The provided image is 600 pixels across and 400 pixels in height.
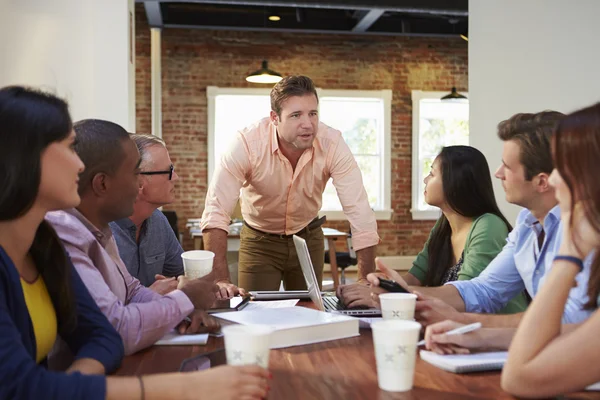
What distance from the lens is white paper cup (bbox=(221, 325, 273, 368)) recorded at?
42.7 inches

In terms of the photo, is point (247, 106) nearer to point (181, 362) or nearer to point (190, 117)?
point (190, 117)

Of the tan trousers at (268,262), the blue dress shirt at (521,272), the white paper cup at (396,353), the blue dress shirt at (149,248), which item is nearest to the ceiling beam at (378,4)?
the tan trousers at (268,262)

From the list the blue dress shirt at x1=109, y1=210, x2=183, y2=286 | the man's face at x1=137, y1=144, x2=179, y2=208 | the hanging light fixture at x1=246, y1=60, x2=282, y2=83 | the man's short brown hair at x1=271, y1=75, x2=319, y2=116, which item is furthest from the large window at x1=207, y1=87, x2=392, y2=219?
the man's face at x1=137, y1=144, x2=179, y2=208

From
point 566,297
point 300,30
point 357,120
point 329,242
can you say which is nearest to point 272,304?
point 566,297

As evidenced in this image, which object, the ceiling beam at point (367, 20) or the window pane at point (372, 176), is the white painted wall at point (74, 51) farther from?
the window pane at point (372, 176)

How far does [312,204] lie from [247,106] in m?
6.10

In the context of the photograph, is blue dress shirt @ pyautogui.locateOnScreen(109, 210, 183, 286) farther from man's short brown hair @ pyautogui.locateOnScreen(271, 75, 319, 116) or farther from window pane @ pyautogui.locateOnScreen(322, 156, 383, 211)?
window pane @ pyautogui.locateOnScreen(322, 156, 383, 211)

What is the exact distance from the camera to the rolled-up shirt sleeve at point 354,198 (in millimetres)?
3182

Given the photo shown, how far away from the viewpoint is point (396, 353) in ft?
3.71

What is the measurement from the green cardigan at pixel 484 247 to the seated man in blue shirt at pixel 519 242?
0.19 meters

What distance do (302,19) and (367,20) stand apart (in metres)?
0.88

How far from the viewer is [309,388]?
120 cm

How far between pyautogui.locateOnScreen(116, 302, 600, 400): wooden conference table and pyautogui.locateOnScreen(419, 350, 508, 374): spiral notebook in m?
0.01

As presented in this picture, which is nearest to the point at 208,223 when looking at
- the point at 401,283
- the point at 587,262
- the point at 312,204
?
the point at 312,204
